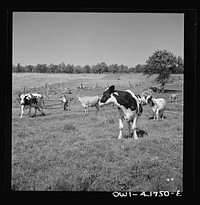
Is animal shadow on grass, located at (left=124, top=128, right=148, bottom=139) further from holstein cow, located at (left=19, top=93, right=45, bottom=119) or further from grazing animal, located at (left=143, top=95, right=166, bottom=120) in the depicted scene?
holstein cow, located at (left=19, top=93, right=45, bottom=119)

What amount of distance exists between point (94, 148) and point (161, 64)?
80cm

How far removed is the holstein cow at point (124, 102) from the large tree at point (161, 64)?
8.2 inches

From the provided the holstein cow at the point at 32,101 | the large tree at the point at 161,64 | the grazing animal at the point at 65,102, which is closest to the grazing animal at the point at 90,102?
the grazing animal at the point at 65,102

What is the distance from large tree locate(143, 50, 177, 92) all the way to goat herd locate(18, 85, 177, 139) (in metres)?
0.14

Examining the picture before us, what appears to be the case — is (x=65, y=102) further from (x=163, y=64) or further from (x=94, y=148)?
(x=163, y=64)

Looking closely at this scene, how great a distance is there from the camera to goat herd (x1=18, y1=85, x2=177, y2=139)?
2.23m

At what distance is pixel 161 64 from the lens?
87.0 inches

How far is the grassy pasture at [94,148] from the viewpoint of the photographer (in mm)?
2150

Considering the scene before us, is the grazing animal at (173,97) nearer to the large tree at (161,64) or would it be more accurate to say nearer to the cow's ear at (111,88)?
the large tree at (161,64)

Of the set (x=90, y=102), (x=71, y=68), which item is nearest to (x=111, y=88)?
(x=90, y=102)

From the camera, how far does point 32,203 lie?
216 cm

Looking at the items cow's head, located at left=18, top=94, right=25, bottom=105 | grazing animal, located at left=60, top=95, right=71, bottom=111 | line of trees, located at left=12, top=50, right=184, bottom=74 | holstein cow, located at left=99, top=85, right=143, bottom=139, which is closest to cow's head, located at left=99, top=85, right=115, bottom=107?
holstein cow, located at left=99, top=85, right=143, bottom=139
